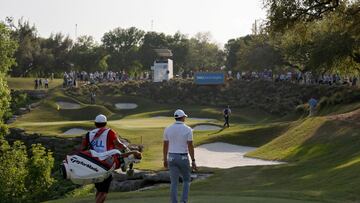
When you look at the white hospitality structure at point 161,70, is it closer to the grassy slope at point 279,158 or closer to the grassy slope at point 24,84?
the grassy slope at point 24,84

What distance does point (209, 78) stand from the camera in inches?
3209

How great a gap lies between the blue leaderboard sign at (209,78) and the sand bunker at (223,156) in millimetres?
37014

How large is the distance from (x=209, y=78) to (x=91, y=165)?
69.8m

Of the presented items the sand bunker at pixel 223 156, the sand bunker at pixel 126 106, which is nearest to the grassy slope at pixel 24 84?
the sand bunker at pixel 126 106

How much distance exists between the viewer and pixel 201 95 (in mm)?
79500

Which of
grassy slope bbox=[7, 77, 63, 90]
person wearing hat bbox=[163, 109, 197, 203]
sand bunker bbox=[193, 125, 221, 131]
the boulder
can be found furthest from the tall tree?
person wearing hat bbox=[163, 109, 197, 203]

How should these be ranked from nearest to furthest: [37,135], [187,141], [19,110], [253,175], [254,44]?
[187,141] → [253,175] → [37,135] → [19,110] → [254,44]

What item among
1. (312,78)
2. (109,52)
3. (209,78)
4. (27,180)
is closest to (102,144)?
(27,180)

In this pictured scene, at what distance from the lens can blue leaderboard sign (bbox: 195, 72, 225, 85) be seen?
3195 inches

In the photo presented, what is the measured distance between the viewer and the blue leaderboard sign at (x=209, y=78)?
81144mm

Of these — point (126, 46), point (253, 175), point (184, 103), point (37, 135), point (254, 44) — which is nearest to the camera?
point (253, 175)

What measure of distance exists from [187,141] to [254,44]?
84.5 m

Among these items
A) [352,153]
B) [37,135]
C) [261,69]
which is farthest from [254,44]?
[352,153]

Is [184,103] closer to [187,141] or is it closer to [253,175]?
[253,175]
